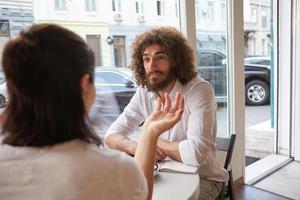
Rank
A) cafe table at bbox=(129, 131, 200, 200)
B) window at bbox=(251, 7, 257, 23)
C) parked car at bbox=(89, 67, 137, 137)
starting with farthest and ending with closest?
window at bbox=(251, 7, 257, 23) < parked car at bbox=(89, 67, 137, 137) < cafe table at bbox=(129, 131, 200, 200)

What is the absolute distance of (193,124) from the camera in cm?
149

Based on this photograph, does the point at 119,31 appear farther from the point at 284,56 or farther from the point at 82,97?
the point at 284,56

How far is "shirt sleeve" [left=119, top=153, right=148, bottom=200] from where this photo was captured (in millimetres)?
695

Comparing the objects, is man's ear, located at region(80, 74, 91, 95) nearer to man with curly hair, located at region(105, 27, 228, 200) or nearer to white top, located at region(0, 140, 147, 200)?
white top, located at region(0, 140, 147, 200)

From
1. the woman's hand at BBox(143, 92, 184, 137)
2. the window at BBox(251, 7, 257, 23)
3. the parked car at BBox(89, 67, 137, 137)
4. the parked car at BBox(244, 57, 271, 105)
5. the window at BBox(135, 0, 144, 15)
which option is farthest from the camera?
the parked car at BBox(244, 57, 271, 105)

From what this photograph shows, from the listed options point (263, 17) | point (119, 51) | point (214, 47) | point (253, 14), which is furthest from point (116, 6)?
point (263, 17)

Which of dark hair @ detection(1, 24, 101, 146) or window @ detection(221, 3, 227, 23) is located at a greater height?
window @ detection(221, 3, 227, 23)

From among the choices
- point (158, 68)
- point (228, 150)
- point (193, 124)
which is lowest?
point (228, 150)

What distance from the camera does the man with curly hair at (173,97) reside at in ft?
4.80

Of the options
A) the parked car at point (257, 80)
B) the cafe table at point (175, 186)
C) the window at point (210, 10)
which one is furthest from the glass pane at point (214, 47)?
the parked car at point (257, 80)

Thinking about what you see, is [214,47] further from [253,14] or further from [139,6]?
[253,14]

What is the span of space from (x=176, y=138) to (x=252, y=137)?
252cm

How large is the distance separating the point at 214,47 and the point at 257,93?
3853mm

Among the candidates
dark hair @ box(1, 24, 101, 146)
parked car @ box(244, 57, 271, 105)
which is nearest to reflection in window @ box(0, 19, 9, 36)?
dark hair @ box(1, 24, 101, 146)
